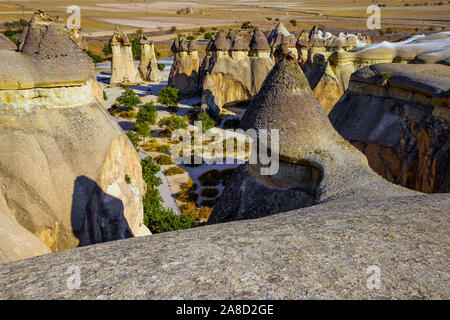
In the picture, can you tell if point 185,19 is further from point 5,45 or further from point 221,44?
point 5,45

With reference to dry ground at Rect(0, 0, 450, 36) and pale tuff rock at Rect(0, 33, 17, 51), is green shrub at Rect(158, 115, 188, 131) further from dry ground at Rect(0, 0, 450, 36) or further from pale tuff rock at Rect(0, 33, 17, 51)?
dry ground at Rect(0, 0, 450, 36)

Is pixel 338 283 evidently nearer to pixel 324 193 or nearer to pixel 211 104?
pixel 324 193

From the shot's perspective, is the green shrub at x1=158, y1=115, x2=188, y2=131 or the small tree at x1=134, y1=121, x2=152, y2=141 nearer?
the small tree at x1=134, y1=121, x2=152, y2=141

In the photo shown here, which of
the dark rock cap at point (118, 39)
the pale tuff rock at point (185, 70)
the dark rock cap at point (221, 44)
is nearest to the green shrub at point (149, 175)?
the dark rock cap at point (221, 44)

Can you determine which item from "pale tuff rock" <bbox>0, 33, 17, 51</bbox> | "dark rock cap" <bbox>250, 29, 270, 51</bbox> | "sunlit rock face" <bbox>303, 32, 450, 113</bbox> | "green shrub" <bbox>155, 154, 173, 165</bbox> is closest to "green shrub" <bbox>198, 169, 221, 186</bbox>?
"green shrub" <bbox>155, 154, 173, 165</bbox>

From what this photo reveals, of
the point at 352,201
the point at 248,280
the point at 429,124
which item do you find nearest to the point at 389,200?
the point at 352,201

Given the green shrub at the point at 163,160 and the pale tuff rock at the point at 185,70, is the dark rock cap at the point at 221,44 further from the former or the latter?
the green shrub at the point at 163,160
